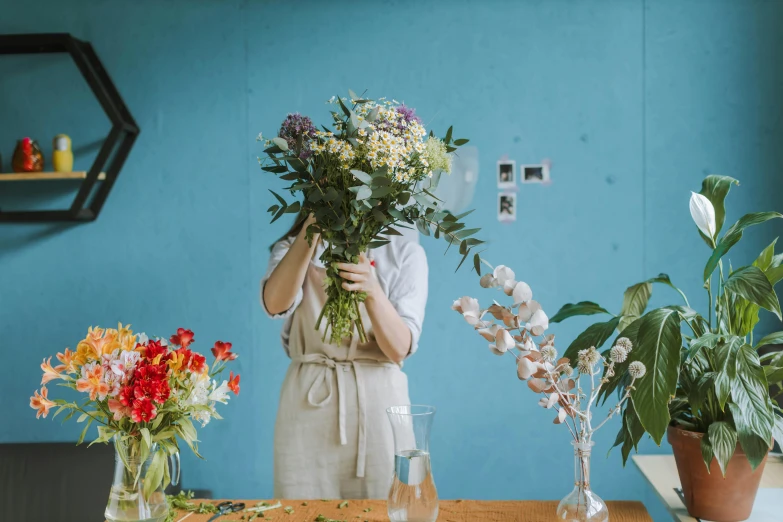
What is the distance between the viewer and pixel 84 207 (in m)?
3.15

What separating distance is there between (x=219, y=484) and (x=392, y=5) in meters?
2.24

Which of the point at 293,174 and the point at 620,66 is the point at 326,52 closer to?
the point at 620,66

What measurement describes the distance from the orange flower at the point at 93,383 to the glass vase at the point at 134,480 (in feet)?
0.30

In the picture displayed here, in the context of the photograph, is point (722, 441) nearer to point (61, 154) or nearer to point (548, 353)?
point (548, 353)

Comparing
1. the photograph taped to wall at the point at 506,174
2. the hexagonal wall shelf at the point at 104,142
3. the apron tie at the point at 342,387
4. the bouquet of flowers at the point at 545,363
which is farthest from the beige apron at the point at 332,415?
the hexagonal wall shelf at the point at 104,142

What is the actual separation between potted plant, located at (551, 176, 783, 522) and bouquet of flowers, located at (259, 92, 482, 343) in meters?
0.43

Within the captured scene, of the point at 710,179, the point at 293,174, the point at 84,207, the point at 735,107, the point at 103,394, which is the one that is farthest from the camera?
the point at 84,207

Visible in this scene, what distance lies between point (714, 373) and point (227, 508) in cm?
107

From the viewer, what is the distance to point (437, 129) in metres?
3.08

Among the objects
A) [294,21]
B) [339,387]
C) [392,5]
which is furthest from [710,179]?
[294,21]

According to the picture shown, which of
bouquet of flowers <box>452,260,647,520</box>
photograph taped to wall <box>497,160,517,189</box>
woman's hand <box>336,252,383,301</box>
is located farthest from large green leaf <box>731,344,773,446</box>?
photograph taped to wall <box>497,160,517,189</box>

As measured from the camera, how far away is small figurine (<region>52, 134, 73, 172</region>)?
3045 millimetres

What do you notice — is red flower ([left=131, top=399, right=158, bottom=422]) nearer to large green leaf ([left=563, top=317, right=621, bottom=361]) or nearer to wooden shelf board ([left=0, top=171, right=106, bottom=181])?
large green leaf ([left=563, top=317, right=621, bottom=361])

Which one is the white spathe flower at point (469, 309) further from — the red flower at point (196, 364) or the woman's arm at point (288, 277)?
the woman's arm at point (288, 277)
